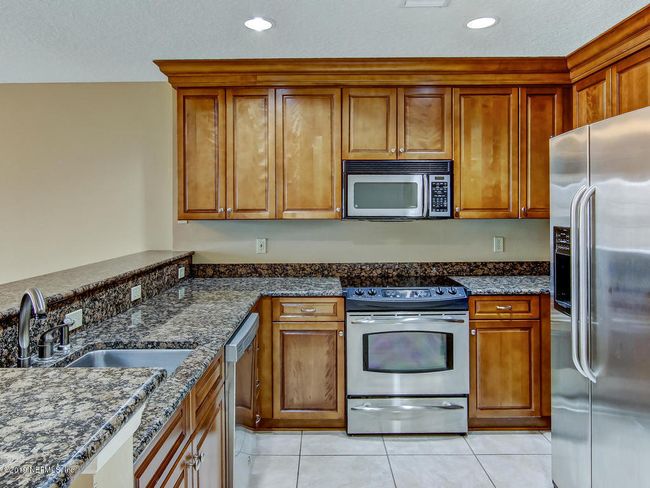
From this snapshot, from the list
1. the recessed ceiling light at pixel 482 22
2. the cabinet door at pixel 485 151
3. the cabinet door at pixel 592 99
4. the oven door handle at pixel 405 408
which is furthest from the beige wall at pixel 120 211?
the recessed ceiling light at pixel 482 22

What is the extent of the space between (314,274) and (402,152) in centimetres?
110

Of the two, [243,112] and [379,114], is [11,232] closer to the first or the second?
[243,112]

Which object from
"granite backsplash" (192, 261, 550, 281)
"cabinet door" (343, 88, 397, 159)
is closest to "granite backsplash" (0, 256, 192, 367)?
"granite backsplash" (192, 261, 550, 281)

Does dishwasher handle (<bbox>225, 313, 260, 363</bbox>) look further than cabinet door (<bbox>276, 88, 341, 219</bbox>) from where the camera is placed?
No

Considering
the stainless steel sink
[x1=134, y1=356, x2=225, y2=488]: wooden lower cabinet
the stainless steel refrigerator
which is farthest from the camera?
the stainless steel sink

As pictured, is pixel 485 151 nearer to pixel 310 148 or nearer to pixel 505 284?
pixel 505 284

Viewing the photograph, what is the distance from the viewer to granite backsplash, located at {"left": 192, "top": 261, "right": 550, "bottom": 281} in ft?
11.0

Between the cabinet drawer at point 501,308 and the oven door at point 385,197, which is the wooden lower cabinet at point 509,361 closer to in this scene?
the cabinet drawer at point 501,308

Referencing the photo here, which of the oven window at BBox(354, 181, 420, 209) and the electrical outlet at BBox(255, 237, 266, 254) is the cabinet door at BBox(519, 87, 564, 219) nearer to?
the oven window at BBox(354, 181, 420, 209)

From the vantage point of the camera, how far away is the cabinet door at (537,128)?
3.00m

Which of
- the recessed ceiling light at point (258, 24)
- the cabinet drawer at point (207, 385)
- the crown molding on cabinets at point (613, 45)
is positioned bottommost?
the cabinet drawer at point (207, 385)

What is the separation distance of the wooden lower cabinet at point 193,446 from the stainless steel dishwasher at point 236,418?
0.17 ft

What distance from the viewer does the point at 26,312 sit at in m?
1.26

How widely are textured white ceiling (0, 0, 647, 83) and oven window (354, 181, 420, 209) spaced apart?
32.3 inches
